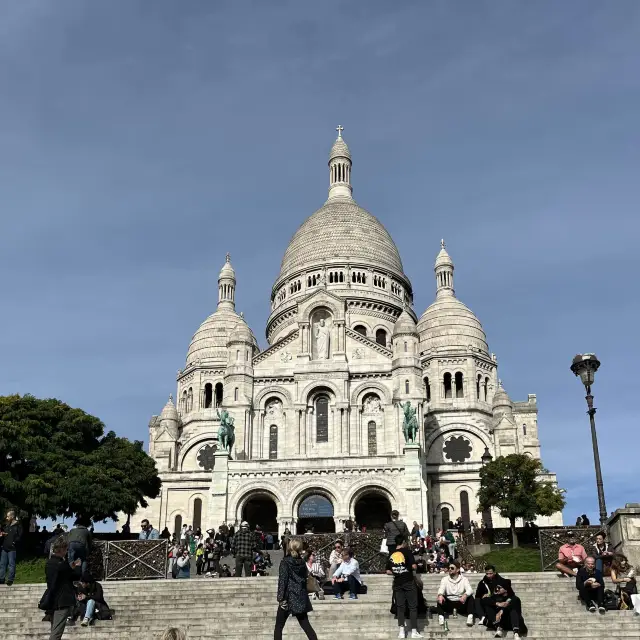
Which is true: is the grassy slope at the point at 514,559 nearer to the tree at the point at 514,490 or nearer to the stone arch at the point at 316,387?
the tree at the point at 514,490

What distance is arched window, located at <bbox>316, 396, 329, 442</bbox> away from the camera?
182ft

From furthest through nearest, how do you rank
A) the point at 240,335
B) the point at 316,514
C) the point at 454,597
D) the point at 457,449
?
the point at 457,449
the point at 240,335
the point at 316,514
the point at 454,597

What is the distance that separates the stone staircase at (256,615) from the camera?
17.8 m

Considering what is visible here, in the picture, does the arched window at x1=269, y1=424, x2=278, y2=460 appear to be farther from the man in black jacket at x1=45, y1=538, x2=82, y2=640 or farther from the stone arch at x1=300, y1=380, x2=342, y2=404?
the man in black jacket at x1=45, y1=538, x2=82, y2=640

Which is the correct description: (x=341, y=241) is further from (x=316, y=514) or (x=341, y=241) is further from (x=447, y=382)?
(x=316, y=514)

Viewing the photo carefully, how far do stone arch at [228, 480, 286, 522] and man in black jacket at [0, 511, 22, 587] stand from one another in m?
26.4

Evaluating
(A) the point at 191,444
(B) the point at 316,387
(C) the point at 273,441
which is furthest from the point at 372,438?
(A) the point at 191,444

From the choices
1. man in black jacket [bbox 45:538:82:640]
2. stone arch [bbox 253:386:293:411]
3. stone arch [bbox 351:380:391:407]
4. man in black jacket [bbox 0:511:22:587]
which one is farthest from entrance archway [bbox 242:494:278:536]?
man in black jacket [bbox 45:538:82:640]

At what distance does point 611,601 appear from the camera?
19172mm

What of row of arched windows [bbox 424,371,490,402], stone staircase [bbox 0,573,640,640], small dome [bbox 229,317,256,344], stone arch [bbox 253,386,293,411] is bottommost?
stone staircase [bbox 0,573,640,640]

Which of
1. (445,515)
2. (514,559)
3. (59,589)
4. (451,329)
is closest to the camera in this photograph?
(59,589)

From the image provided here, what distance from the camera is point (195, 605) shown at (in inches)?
797

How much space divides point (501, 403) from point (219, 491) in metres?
24.0

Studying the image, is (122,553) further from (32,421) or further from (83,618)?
(32,421)
